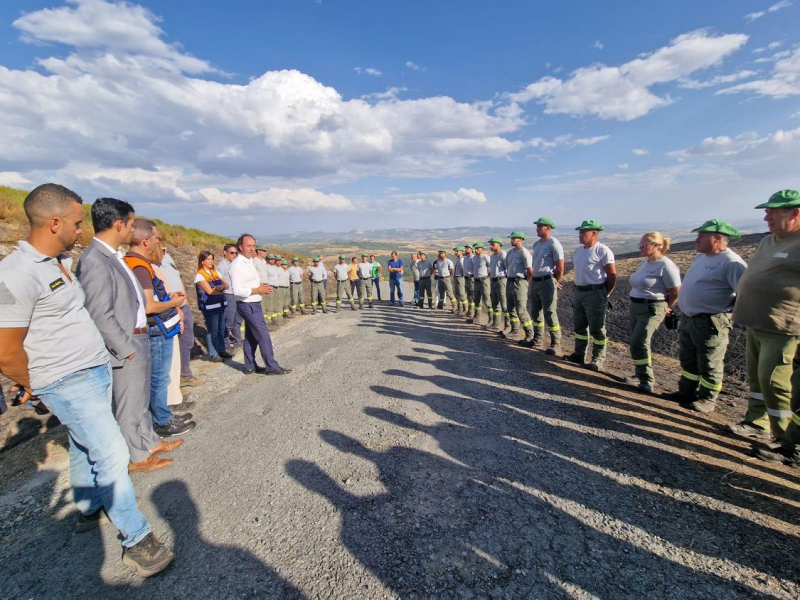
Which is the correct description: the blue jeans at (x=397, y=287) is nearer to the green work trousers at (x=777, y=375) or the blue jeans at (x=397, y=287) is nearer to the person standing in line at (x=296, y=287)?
the person standing in line at (x=296, y=287)

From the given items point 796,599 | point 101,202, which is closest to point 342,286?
point 101,202

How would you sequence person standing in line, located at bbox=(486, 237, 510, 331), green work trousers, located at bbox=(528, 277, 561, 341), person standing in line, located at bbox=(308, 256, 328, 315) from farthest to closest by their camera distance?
person standing in line, located at bbox=(308, 256, 328, 315) < person standing in line, located at bbox=(486, 237, 510, 331) < green work trousers, located at bbox=(528, 277, 561, 341)

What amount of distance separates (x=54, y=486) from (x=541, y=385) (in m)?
5.43

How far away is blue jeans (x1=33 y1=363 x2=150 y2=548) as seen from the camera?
2180 mm

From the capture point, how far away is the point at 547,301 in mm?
6406

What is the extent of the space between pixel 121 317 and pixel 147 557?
1728 mm

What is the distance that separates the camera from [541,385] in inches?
195

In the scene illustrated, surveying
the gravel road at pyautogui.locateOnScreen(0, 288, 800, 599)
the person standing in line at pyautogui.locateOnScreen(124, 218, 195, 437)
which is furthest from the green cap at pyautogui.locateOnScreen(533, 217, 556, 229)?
the person standing in line at pyautogui.locateOnScreen(124, 218, 195, 437)

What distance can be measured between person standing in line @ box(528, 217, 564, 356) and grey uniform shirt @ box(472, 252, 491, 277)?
2.49m

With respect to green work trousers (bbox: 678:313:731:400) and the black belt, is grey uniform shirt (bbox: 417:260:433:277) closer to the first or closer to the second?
the black belt

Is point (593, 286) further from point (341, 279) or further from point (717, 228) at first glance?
point (341, 279)

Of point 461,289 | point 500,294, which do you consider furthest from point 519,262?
point 461,289

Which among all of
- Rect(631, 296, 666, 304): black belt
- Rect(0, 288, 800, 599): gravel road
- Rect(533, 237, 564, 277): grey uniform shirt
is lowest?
Rect(0, 288, 800, 599): gravel road

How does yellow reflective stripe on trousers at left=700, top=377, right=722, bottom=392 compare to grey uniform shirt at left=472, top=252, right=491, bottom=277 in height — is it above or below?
below
